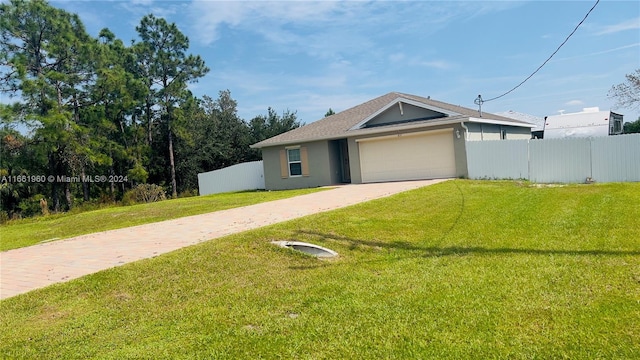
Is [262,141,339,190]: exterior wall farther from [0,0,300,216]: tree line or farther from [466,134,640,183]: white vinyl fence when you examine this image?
[0,0,300,216]: tree line

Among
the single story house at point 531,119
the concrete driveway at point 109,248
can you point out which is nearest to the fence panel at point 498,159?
the concrete driveway at point 109,248

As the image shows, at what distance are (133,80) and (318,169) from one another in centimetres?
1643

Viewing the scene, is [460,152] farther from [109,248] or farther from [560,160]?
[109,248]

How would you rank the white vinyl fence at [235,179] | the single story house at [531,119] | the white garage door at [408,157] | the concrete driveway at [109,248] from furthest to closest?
1. the single story house at [531,119]
2. the white vinyl fence at [235,179]
3. the white garage door at [408,157]
4. the concrete driveway at [109,248]

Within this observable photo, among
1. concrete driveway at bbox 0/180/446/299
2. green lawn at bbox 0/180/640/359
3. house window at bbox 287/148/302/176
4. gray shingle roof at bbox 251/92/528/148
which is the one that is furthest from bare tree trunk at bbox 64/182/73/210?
green lawn at bbox 0/180/640/359

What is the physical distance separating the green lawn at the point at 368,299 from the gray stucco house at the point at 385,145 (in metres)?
9.41

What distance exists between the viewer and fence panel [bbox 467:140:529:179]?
51.0 feet

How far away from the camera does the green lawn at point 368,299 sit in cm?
338

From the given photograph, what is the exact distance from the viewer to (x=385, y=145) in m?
18.6

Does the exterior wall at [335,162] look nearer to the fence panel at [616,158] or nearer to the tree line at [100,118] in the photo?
the fence panel at [616,158]

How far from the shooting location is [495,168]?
15.8 meters

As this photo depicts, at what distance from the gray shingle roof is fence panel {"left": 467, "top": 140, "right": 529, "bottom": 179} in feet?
4.41

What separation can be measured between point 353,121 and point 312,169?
123 inches

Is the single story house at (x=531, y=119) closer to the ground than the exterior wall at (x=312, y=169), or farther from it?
farther from it
